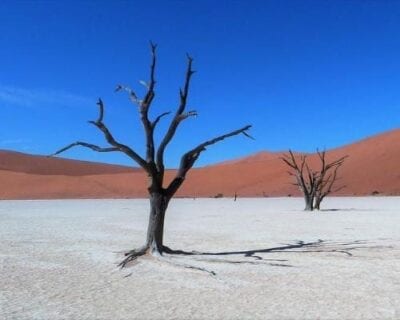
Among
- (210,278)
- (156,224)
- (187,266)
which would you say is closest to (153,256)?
(156,224)

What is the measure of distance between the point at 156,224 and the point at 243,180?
198 ft

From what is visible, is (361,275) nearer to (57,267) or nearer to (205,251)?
(205,251)

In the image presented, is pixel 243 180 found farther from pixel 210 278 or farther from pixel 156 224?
pixel 210 278

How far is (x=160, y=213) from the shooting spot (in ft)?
32.7

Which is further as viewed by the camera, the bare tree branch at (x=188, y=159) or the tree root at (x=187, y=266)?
the bare tree branch at (x=188, y=159)

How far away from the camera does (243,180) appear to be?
69.8 meters

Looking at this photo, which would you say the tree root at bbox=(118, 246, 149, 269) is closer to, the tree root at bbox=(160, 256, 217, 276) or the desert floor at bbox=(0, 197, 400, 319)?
the desert floor at bbox=(0, 197, 400, 319)

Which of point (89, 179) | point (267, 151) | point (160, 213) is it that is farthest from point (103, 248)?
point (267, 151)

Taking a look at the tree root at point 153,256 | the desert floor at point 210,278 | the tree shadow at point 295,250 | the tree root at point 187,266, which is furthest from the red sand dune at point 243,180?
the tree root at point 187,266

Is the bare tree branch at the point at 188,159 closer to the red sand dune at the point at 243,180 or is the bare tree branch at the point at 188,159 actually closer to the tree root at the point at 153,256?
the tree root at the point at 153,256

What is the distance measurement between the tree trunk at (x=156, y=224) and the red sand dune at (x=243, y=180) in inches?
1638

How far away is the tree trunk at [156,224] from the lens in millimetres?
9773

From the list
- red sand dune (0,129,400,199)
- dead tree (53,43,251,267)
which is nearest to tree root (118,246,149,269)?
dead tree (53,43,251,267)

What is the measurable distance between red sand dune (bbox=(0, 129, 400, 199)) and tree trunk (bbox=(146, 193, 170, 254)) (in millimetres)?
41612
